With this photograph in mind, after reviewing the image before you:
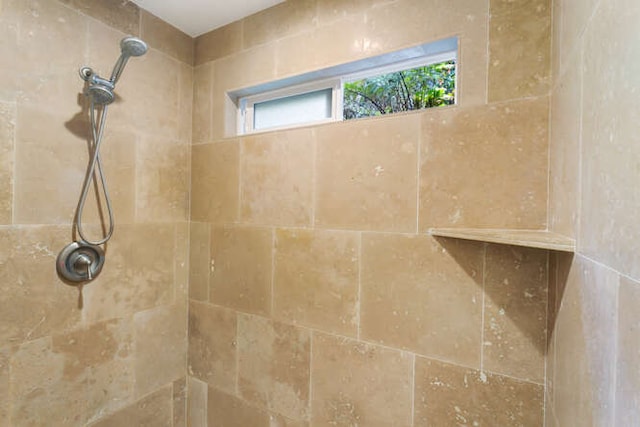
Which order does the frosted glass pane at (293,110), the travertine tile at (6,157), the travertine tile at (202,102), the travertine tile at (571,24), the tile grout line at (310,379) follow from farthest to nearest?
the travertine tile at (202,102) → the frosted glass pane at (293,110) → the tile grout line at (310,379) → the travertine tile at (6,157) → the travertine tile at (571,24)

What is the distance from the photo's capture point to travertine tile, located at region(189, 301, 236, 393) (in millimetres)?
1561

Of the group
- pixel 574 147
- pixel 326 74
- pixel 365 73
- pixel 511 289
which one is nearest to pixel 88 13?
pixel 326 74

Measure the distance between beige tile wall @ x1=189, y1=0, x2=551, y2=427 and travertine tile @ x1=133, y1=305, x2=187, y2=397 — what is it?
9cm

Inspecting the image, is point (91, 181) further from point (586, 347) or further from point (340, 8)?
point (586, 347)

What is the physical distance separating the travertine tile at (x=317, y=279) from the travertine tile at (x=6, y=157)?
3.42 ft

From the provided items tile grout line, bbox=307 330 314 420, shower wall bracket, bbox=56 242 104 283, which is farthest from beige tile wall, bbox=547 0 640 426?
shower wall bracket, bbox=56 242 104 283

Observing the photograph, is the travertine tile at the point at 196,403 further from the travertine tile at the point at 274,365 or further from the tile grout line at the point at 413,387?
the tile grout line at the point at 413,387

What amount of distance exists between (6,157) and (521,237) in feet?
5.82

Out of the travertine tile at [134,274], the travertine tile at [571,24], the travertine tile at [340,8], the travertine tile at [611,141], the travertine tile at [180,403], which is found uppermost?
the travertine tile at [340,8]

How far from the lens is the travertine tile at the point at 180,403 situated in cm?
→ 166

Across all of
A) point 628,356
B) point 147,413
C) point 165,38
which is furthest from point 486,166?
point 147,413

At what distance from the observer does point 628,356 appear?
1.32 ft

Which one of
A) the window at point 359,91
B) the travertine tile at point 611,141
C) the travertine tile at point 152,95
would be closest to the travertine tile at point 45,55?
the travertine tile at point 152,95


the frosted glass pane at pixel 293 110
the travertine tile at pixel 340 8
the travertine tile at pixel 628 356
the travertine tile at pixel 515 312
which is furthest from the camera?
the frosted glass pane at pixel 293 110
